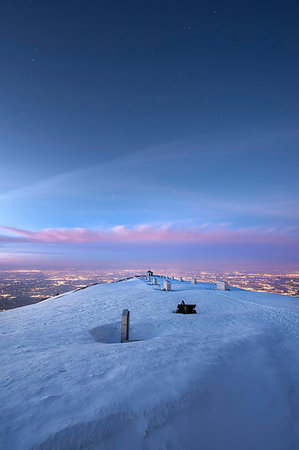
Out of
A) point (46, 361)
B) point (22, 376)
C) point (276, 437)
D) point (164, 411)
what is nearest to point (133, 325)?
point (46, 361)

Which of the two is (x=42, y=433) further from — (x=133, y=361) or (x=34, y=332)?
(x=34, y=332)

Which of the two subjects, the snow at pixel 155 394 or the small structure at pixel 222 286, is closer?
the snow at pixel 155 394

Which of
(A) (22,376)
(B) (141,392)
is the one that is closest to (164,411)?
(B) (141,392)

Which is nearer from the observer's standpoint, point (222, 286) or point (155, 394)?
point (155, 394)

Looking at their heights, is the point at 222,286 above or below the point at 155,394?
below

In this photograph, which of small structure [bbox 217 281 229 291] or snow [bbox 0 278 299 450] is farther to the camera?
small structure [bbox 217 281 229 291]

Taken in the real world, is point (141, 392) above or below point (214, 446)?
above

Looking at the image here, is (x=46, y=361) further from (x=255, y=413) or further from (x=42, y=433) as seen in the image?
(x=255, y=413)

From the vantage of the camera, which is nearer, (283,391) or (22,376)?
(283,391)

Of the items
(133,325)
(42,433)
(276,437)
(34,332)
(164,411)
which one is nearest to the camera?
(42,433)

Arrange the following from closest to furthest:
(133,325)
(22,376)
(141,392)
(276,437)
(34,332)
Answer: (276,437) → (141,392) → (22,376) → (34,332) → (133,325)
